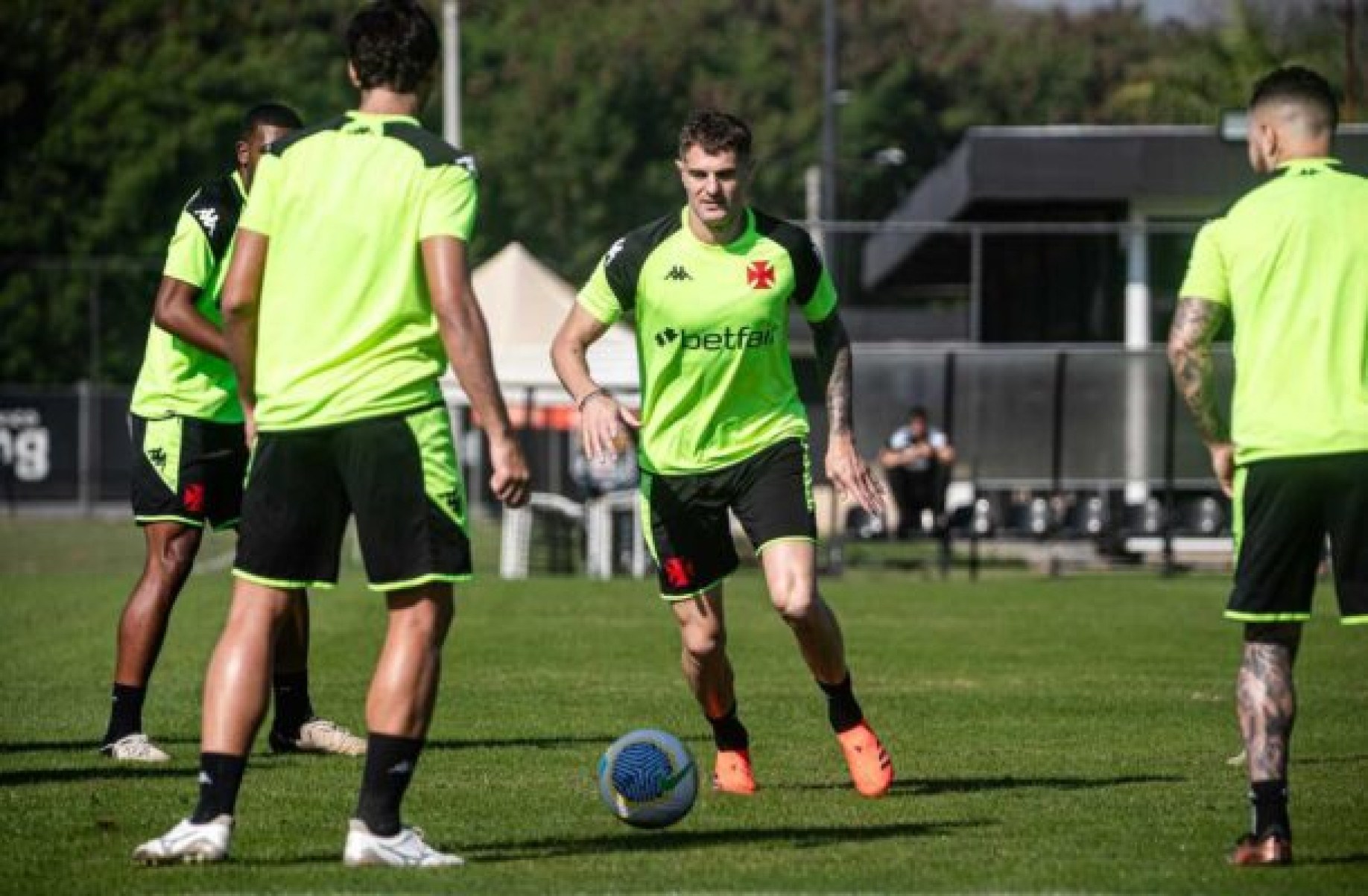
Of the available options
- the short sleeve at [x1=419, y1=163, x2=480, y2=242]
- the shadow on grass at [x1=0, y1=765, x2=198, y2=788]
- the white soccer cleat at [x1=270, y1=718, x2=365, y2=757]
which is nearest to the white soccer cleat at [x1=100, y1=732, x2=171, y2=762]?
the shadow on grass at [x1=0, y1=765, x2=198, y2=788]

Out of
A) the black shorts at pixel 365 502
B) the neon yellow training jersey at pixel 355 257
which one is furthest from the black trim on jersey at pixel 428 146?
the black shorts at pixel 365 502

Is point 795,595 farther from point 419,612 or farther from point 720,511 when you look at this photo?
point 419,612

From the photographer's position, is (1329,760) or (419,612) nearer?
(419,612)

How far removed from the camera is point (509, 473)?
7.21 m

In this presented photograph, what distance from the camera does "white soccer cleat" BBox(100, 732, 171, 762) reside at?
1036cm

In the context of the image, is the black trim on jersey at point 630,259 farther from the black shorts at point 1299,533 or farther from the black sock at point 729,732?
the black shorts at point 1299,533

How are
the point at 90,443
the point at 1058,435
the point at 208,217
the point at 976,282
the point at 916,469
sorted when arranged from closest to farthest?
the point at 208,217, the point at 916,469, the point at 1058,435, the point at 976,282, the point at 90,443

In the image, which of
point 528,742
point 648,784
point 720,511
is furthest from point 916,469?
point 648,784

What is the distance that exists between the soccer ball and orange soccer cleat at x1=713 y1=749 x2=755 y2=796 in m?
0.98

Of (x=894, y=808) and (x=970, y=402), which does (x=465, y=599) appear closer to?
(x=970, y=402)

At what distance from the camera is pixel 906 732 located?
1169 centimetres

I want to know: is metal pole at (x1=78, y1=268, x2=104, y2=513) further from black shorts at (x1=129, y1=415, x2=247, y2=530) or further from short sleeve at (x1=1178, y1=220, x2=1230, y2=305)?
short sleeve at (x1=1178, y1=220, x2=1230, y2=305)

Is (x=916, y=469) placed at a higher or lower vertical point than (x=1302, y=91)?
lower

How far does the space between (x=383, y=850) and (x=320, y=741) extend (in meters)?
3.43
